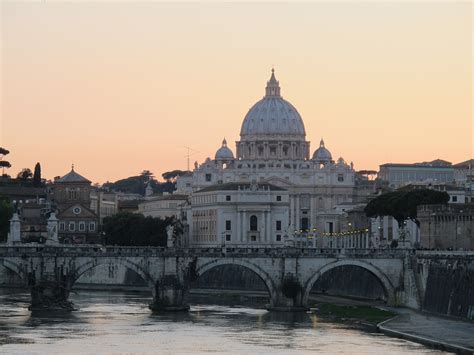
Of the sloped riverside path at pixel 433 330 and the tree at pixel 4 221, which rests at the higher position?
the tree at pixel 4 221

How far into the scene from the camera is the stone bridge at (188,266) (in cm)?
13338

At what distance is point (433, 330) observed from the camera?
112 metres

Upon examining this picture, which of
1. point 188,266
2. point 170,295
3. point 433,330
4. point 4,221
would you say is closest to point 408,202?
point 4,221

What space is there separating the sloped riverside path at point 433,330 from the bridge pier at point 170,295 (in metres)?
15.7

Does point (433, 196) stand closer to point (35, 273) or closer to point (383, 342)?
point (35, 273)

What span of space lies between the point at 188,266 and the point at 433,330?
26741 mm

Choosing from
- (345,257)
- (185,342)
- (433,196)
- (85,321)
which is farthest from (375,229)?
(185,342)

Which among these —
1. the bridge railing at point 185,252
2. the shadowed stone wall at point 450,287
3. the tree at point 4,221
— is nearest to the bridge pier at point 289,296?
the bridge railing at point 185,252

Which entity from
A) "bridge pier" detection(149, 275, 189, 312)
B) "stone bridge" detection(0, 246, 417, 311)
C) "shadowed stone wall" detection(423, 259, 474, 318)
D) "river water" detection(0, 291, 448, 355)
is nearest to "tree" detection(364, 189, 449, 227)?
"stone bridge" detection(0, 246, 417, 311)

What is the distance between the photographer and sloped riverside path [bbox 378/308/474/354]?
104 metres

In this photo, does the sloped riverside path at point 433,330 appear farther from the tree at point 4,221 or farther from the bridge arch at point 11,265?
the tree at point 4,221

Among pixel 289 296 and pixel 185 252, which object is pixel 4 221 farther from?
pixel 289 296

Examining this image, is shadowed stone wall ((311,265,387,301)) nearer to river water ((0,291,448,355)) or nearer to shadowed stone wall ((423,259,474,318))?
shadowed stone wall ((423,259,474,318))

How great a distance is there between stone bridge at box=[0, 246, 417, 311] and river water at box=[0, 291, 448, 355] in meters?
1.89
